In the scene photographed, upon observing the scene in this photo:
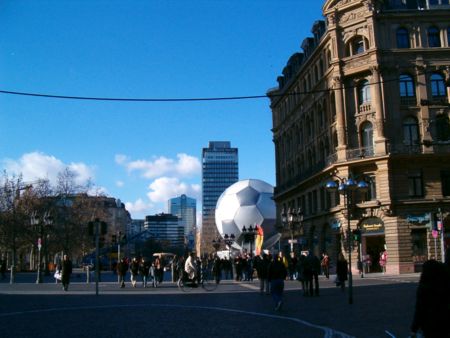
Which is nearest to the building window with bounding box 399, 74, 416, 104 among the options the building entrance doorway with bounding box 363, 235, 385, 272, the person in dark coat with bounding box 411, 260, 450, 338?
the building entrance doorway with bounding box 363, 235, 385, 272

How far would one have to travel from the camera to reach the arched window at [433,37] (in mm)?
46094

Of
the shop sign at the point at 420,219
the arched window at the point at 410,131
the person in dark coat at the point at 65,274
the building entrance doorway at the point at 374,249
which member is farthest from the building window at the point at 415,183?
the person in dark coat at the point at 65,274

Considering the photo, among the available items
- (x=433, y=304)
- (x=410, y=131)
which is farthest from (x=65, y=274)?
(x=410, y=131)

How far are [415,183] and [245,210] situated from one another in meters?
51.5

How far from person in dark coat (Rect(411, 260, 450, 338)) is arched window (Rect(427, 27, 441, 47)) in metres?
43.3

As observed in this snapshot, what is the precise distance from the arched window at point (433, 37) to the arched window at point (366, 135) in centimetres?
834

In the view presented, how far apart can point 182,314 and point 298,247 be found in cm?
4971

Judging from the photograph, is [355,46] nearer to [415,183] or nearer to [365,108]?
[365,108]

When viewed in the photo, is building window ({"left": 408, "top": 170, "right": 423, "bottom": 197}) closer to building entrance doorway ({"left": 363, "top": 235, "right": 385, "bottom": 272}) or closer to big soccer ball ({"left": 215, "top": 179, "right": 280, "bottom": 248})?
building entrance doorway ({"left": 363, "top": 235, "right": 385, "bottom": 272})

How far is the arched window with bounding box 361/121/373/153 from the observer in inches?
1825

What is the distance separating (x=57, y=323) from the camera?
45.8ft

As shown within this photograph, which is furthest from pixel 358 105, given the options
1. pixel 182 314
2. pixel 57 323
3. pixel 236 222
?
pixel 236 222

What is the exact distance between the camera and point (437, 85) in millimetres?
45906

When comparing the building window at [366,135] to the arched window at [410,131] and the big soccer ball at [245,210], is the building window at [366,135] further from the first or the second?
the big soccer ball at [245,210]
